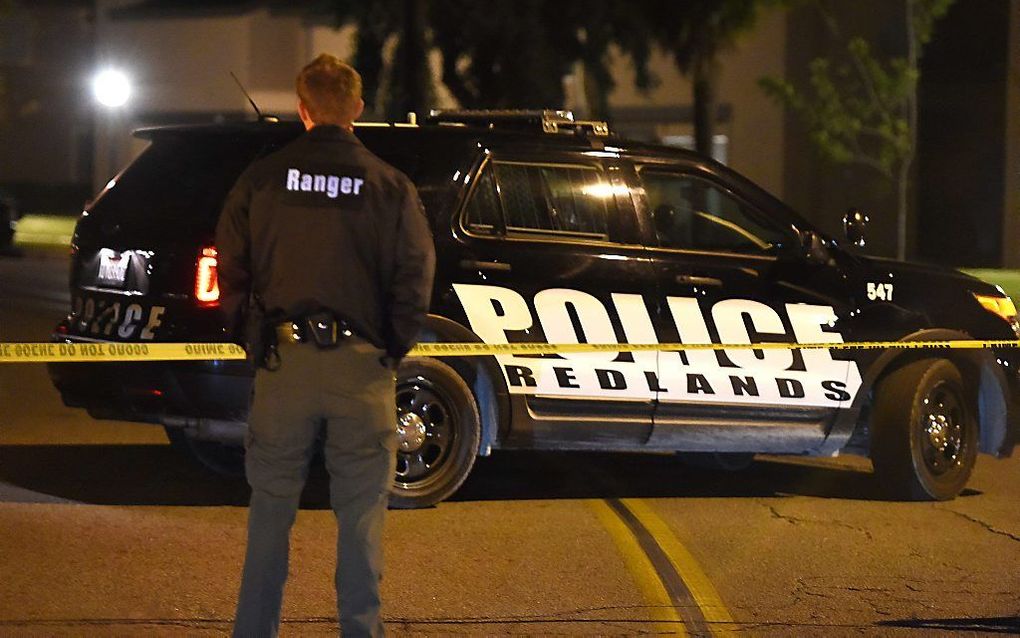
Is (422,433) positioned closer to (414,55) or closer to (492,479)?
(492,479)

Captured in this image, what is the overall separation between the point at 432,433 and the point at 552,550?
0.99 meters

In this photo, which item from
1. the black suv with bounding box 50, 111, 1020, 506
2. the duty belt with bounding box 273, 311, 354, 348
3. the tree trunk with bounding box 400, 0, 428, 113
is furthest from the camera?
the tree trunk with bounding box 400, 0, 428, 113

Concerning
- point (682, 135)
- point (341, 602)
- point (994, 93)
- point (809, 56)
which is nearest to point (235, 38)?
point (682, 135)

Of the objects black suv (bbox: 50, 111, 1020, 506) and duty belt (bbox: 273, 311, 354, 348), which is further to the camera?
black suv (bbox: 50, 111, 1020, 506)

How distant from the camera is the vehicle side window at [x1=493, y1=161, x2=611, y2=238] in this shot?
8031mm

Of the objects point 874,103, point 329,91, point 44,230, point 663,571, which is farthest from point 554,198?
point 44,230

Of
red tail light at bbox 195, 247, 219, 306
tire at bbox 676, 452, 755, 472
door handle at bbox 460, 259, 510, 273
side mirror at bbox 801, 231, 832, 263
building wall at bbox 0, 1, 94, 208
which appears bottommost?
tire at bbox 676, 452, 755, 472

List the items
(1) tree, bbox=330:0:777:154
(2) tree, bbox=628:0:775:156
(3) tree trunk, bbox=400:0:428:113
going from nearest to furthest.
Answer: (3) tree trunk, bbox=400:0:428:113 < (2) tree, bbox=628:0:775:156 < (1) tree, bbox=330:0:777:154

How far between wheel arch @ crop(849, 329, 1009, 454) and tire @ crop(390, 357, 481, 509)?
2.01m

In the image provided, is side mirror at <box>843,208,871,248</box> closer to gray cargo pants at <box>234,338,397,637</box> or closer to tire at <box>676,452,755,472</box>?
tire at <box>676,452,755,472</box>

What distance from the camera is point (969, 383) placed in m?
8.88

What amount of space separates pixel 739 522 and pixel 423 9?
64.2ft

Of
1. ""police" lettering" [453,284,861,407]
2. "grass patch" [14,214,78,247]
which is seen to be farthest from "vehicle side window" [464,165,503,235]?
"grass patch" [14,214,78,247]

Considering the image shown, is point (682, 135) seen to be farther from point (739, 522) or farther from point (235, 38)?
point (739, 522)
